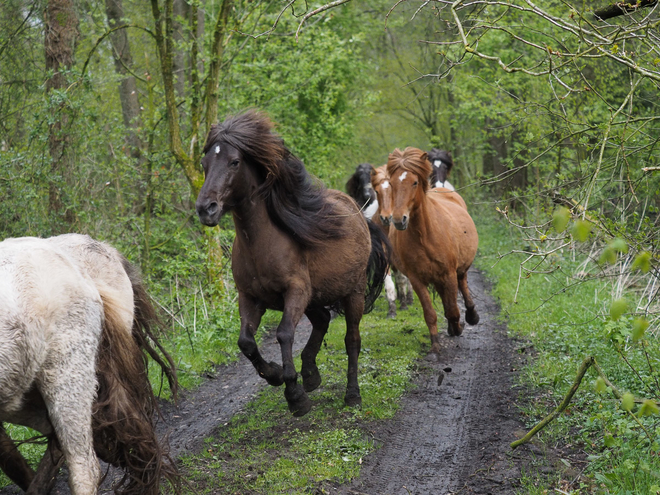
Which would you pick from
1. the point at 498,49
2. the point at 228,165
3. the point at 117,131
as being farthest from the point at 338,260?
the point at 498,49

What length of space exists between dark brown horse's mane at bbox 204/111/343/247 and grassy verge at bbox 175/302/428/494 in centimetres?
166

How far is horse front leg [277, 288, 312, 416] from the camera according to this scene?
17.8ft

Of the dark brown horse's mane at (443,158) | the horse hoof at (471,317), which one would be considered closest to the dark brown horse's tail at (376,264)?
the horse hoof at (471,317)

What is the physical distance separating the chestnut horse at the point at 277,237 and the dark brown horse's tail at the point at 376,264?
1194 mm

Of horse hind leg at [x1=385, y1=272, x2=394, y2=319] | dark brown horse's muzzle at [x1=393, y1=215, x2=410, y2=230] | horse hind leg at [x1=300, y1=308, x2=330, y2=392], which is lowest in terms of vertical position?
horse hind leg at [x1=385, y1=272, x2=394, y2=319]

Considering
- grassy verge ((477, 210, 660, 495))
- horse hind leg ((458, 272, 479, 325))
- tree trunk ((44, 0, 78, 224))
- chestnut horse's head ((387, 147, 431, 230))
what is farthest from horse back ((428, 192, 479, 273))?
tree trunk ((44, 0, 78, 224))

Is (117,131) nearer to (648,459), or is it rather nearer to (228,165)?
(228,165)

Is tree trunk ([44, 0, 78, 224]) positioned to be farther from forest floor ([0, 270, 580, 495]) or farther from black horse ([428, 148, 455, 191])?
black horse ([428, 148, 455, 191])

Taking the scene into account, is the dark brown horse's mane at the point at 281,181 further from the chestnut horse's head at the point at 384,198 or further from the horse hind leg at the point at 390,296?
the horse hind leg at the point at 390,296

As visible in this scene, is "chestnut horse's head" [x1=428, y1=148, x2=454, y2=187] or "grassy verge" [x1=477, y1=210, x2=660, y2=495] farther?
"chestnut horse's head" [x1=428, y1=148, x2=454, y2=187]

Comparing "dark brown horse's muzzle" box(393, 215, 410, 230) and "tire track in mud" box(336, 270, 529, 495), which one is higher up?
"dark brown horse's muzzle" box(393, 215, 410, 230)

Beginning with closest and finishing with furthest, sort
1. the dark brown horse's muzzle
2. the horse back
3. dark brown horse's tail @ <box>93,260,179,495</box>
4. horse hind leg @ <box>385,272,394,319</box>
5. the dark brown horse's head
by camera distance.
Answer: dark brown horse's tail @ <box>93,260,179,495</box>
the dark brown horse's head
the dark brown horse's muzzle
the horse back
horse hind leg @ <box>385,272,394,319</box>

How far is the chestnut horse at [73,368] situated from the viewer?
10.8 ft

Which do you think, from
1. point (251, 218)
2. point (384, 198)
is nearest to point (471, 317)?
point (384, 198)
